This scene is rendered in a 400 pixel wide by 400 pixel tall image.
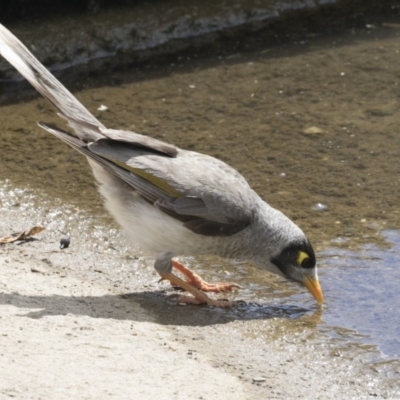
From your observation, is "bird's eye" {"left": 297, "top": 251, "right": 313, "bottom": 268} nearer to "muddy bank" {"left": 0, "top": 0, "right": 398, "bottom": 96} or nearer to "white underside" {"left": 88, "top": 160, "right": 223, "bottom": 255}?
"white underside" {"left": 88, "top": 160, "right": 223, "bottom": 255}

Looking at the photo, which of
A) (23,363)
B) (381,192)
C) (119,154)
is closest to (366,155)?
(381,192)

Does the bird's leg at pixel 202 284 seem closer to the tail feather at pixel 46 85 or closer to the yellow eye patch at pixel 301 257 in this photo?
the yellow eye patch at pixel 301 257

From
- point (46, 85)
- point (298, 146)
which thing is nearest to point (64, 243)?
point (46, 85)

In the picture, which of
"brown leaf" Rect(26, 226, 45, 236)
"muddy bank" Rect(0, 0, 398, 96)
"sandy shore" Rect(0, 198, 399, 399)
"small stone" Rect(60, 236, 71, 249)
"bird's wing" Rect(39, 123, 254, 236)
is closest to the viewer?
"sandy shore" Rect(0, 198, 399, 399)

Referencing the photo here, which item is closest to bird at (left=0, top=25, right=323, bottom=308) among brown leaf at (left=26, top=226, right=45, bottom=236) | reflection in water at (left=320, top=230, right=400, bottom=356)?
reflection in water at (left=320, top=230, right=400, bottom=356)

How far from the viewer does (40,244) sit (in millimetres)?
7035

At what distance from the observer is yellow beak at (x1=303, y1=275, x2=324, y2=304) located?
6.38 meters

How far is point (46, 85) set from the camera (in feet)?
21.2

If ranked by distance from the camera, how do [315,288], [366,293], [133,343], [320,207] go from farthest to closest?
1. [320,207]
2. [366,293]
3. [315,288]
4. [133,343]

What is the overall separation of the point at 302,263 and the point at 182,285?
0.79 metres

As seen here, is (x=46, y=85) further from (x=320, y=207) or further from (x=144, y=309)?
(x=320, y=207)

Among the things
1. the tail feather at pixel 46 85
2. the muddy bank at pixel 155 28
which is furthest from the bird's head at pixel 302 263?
the muddy bank at pixel 155 28

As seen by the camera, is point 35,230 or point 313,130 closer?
point 35,230

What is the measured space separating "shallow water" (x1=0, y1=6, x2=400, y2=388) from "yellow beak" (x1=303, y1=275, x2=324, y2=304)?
0.09m
